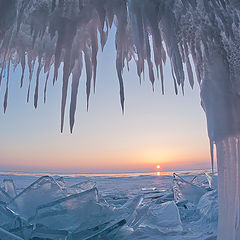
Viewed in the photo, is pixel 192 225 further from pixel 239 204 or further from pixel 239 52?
pixel 239 52

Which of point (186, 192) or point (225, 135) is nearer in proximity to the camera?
point (225, 135)

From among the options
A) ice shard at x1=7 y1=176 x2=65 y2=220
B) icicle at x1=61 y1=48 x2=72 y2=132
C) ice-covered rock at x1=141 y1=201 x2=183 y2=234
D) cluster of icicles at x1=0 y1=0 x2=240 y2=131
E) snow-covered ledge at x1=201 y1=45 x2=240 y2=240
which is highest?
cluster of icicles at x1=0 y1=0 x2=240 y2=131

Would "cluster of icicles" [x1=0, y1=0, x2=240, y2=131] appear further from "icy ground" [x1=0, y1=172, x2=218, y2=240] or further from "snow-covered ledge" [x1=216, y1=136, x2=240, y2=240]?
"icy ground" [x1=0, y1=172, x2=218, y2=240]

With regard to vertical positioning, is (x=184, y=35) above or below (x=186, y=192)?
above

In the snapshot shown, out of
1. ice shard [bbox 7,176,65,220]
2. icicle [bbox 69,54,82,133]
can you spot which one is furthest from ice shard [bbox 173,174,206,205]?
icicle [bbox 69,54,82,133]

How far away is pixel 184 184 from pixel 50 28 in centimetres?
266

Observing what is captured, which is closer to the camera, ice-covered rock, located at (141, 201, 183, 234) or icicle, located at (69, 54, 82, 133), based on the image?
icicle, located at (69, 54, 82, 133)

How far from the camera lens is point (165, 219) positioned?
1916 mm

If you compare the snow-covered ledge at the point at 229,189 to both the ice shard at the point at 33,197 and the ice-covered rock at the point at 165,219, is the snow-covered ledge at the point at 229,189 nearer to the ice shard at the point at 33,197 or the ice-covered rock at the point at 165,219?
the ice-covered rock at the point at 165,219

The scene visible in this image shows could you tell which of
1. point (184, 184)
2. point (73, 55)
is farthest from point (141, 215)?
point (73, 55)

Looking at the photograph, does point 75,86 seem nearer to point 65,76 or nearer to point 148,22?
point 65,76

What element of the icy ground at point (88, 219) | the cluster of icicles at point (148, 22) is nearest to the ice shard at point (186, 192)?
the icy ground at point (88, 219)

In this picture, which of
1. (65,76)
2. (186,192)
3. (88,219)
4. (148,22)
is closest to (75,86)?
(65,76)

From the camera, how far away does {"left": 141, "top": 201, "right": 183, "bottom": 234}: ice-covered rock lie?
1.78m
